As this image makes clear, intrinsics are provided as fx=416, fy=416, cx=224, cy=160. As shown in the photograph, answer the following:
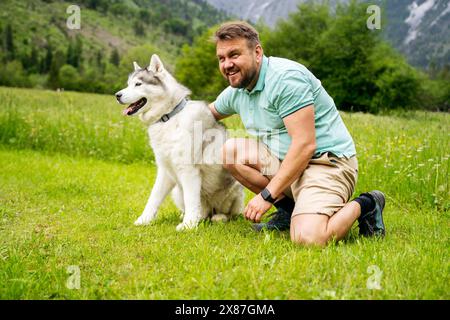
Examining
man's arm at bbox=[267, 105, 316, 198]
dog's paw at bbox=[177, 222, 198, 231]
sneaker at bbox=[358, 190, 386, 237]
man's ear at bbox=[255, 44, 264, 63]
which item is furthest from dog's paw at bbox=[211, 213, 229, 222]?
man's ear at bbox=[255, 44, 264, 63]

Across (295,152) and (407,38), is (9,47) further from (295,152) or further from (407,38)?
(407,38)

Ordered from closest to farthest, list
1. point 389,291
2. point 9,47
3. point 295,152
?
point 389,291
point 295,152
point 9,47

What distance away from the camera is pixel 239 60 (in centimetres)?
373

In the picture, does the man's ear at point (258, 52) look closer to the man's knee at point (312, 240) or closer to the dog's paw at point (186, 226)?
the man's knee at point (312, 240)

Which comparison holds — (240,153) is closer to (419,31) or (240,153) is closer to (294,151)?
(294,151)

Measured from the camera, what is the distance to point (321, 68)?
4341 cm

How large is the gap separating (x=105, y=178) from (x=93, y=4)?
136791 millimetres

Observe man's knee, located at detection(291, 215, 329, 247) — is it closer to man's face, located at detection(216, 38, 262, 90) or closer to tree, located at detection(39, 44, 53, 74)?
man's face, located at detection(216, 38, 262, 90)

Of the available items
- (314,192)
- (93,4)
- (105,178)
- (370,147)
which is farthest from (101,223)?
(93,4)

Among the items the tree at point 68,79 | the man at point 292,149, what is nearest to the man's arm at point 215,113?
the man at point 292,149

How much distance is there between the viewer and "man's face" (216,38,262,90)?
12.2 ft

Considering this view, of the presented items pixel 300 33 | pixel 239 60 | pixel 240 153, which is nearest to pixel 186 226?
pixel 240 153

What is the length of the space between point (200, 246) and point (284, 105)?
141 cm

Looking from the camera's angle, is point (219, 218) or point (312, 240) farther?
point (219, 218)
